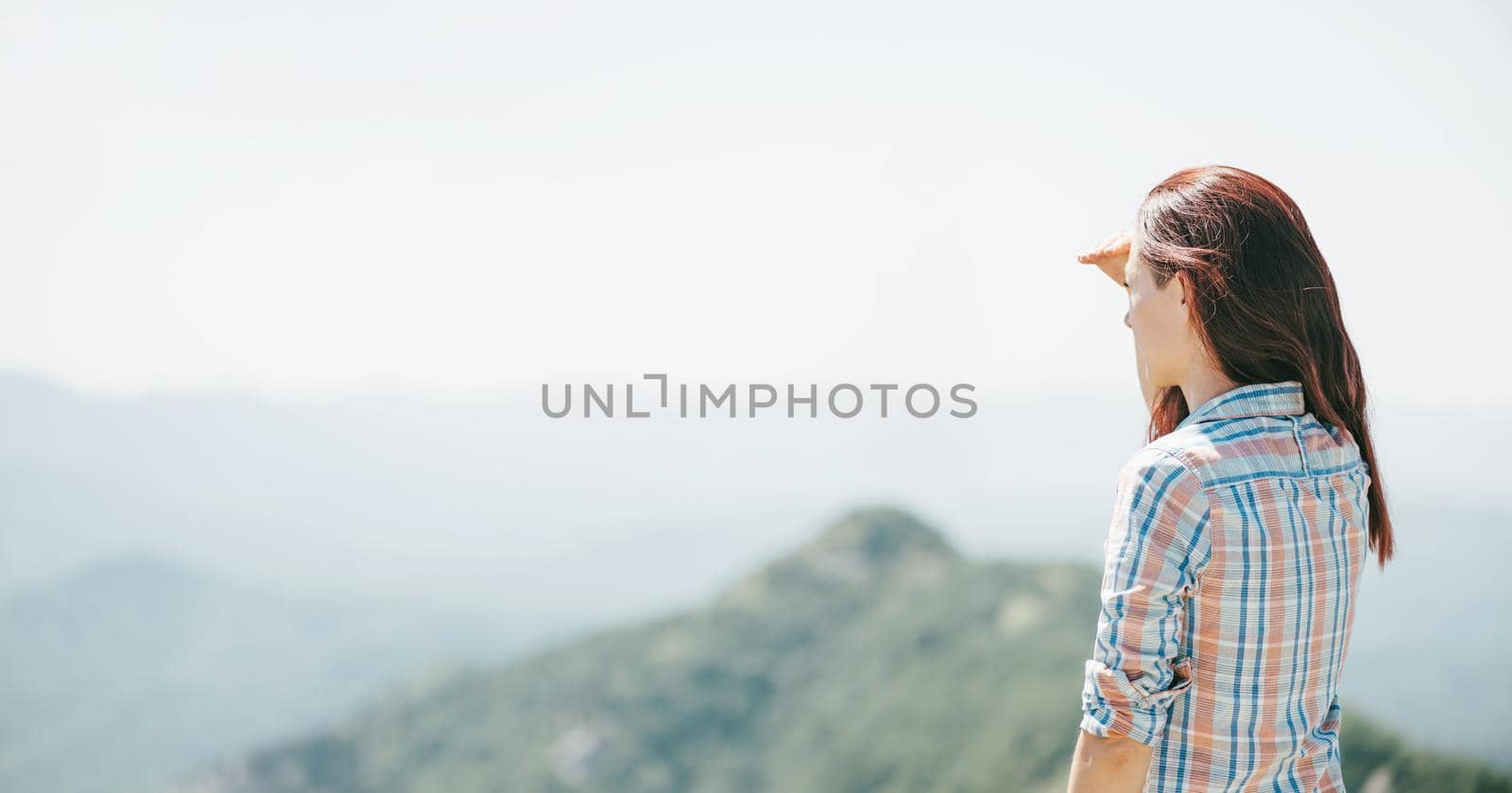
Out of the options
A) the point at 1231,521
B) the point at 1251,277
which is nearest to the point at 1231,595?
the point at 1231,521

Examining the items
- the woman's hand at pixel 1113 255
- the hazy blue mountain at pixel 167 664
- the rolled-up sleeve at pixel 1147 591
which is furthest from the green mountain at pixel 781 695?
the rolled-up sleeve at pixel 1147 591

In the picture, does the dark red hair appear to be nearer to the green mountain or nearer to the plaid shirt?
the plaid shirt

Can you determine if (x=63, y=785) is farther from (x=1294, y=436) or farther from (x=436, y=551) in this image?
(x=1294, y=436)

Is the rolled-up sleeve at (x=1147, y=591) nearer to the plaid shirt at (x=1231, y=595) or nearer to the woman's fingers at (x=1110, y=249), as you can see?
the plaid shirt at (x=1231, y=595)

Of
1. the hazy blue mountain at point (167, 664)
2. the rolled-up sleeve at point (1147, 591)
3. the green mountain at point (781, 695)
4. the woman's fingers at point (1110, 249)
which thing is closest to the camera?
the rolled-up sleeve at point (1147, 591)

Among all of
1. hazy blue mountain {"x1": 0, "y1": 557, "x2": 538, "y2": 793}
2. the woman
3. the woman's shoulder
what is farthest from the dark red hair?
hazy blue mountain {"x1": 0, "y1": 557, "x2": 538, "y2": 793}

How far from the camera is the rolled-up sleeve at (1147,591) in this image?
93 cm

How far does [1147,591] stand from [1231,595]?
0.10 m

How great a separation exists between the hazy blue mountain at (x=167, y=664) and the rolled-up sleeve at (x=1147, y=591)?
30.8 meters

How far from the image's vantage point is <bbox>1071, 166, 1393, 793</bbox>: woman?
0.94 metres

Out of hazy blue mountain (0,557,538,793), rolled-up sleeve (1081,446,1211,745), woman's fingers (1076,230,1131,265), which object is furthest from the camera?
hazy blue mountain (0,557,538,793)

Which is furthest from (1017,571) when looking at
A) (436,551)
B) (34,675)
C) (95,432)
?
(95,432)

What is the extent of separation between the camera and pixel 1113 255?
1189 mm

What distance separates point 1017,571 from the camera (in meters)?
16.1
